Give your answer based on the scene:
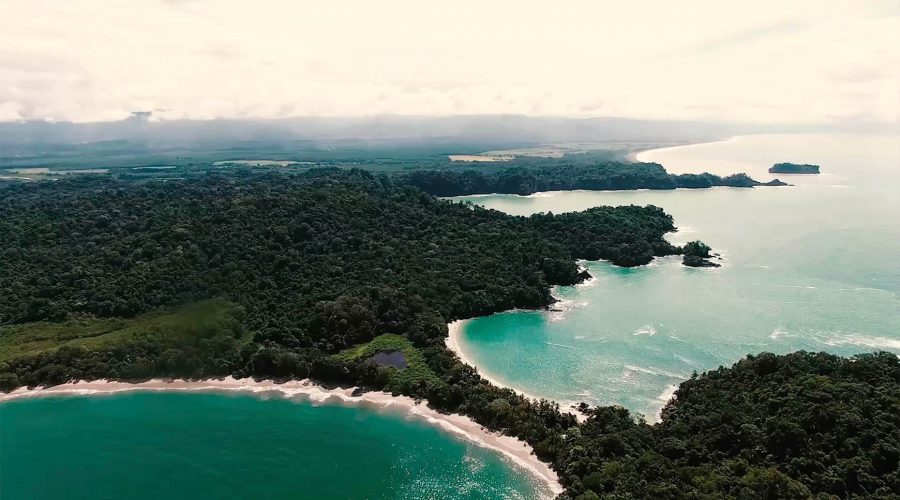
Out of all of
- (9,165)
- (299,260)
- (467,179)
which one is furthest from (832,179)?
(9,165)

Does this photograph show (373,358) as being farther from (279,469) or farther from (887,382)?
(887,382)

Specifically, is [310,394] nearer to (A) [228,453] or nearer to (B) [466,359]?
(A) [228,453]

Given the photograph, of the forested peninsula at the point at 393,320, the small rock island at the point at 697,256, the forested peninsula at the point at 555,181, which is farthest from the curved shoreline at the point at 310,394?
the forested peninsula at the point at 555,181

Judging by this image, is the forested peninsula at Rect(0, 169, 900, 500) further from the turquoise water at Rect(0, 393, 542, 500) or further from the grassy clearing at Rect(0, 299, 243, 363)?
the turquoise water at Rect(0, 393, 542, 500)

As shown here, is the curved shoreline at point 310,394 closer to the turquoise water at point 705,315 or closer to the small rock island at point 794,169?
the turquoise water at point 705,315

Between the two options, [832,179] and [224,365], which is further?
[832,179]

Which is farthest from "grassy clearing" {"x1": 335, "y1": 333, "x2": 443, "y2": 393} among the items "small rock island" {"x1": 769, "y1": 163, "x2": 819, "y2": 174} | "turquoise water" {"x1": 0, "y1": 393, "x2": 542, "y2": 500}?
"small rock island" {"x1": 769, "y1": 163, "x2": 819, "y2": 174}

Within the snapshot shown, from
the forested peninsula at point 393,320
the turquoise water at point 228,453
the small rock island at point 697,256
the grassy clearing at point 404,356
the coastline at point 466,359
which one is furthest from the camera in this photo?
the small rock island at point 697,256
